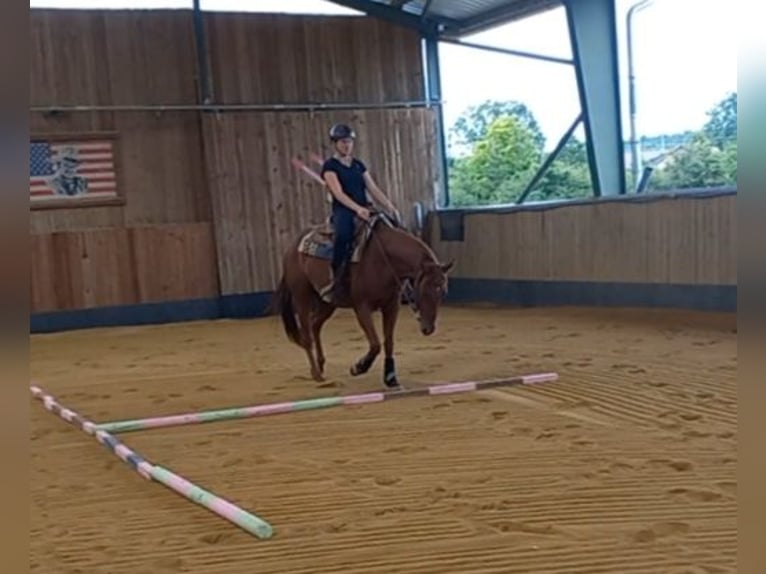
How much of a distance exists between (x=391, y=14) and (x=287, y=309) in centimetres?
768

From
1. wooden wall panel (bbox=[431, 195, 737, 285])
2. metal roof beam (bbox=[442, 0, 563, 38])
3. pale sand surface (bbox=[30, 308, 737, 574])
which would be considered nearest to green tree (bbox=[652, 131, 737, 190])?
wooden wall panel (bbox=[431, 195, 737, 285])

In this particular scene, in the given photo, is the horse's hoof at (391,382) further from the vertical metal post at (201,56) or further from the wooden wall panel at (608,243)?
the vertical metal post at (201,56)

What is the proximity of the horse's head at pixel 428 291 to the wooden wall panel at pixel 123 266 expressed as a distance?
6974mm

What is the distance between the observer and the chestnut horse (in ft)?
19.3

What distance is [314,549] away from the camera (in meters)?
2.85

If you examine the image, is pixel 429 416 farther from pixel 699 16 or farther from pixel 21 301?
pixel 699 16

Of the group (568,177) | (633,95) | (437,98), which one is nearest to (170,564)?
(633,95)

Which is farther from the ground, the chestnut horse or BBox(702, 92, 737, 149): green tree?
BBox(702, 92, 737, 149): green tree

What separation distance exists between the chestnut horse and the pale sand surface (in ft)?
1.22

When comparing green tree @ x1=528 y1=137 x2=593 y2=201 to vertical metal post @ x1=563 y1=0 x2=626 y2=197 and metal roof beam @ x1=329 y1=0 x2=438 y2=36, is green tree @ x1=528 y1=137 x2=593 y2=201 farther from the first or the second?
metal roof beam @ x1=329 y1=0 x2=438 y2=36

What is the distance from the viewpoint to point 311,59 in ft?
42.2

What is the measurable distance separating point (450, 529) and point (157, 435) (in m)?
2.46

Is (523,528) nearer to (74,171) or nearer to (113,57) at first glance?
(74,171)

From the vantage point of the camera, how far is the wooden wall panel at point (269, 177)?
484 inches
